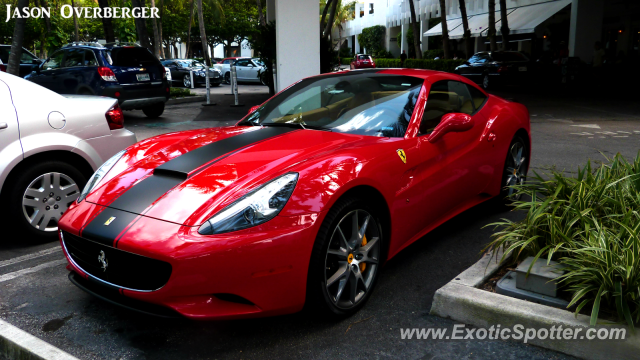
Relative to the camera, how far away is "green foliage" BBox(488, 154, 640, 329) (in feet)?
9.00

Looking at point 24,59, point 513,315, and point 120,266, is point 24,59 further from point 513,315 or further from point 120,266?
point 513,315

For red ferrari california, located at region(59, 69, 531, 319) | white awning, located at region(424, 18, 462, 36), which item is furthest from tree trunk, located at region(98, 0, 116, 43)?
white awning, located at region(424, 18, 462, 36)

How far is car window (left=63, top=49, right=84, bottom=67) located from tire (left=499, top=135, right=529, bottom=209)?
32.5ft

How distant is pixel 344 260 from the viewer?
3.07 m

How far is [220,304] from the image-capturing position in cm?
270

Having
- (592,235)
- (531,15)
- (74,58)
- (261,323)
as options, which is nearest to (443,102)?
(592,235)

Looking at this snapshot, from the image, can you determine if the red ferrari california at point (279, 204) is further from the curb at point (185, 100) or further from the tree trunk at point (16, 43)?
the curb at point (185, 100)

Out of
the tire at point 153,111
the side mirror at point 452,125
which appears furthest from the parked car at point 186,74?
the side mirror at point 452,125

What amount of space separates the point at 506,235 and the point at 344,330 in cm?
121

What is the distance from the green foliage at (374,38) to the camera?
2163 inches

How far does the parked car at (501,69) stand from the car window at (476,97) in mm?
17547

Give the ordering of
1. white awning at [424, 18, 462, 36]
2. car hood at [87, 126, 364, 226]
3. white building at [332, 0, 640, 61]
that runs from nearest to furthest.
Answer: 1. car hood at [87, 126, 364, 226]
2. white building at [332, 0, 640, 61]
3. white awning at [424, 18, 462, 36]

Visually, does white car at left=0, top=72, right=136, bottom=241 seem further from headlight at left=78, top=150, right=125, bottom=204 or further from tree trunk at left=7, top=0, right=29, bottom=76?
tree trunk at left=7, top=0, right=29, bottom=76

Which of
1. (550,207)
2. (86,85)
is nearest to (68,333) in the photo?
(550,207)
